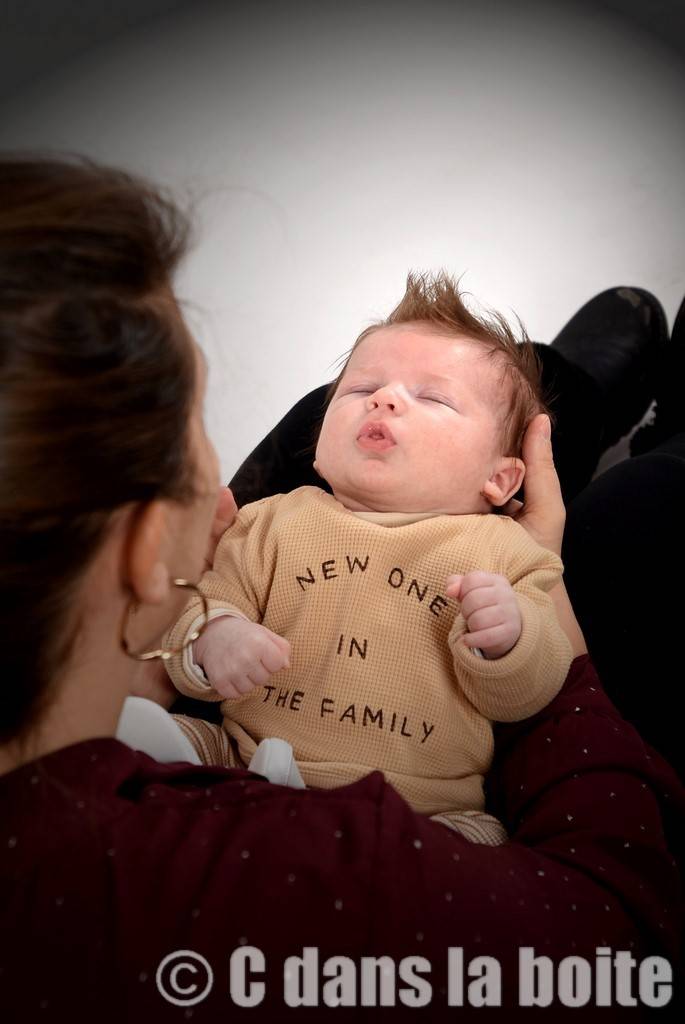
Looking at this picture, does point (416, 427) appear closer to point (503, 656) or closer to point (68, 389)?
point (503, 656)

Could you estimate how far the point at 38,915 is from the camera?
0.39 meters

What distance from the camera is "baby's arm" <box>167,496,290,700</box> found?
0.61m

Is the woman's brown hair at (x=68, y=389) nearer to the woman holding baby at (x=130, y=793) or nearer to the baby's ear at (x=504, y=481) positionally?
the woman holding baby at (x=130, y=793)

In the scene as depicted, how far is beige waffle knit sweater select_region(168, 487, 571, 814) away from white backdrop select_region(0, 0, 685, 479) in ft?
0.62

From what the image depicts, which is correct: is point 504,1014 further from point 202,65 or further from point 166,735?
point 202,65

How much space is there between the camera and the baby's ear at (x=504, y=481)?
76 cm

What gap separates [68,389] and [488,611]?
331 millimetres

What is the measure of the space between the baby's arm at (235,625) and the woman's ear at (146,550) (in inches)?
7.7

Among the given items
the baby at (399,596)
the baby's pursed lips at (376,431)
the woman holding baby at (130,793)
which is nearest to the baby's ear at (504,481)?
the baby at (399,596)

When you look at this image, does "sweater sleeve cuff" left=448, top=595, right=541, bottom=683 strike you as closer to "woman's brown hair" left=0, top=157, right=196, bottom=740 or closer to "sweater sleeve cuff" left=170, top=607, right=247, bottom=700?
"sweater sleeve cuff" left=170, top=607, right=247, bottom=700

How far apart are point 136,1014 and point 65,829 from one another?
87 millimetres

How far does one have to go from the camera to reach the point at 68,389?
0.36 m

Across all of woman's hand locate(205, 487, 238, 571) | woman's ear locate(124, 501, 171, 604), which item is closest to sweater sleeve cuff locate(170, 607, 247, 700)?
woman's hand locate(205, 487, 238, 571)

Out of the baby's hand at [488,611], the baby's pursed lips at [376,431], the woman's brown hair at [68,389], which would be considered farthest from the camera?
the baby's pursed lips at [376,431]
